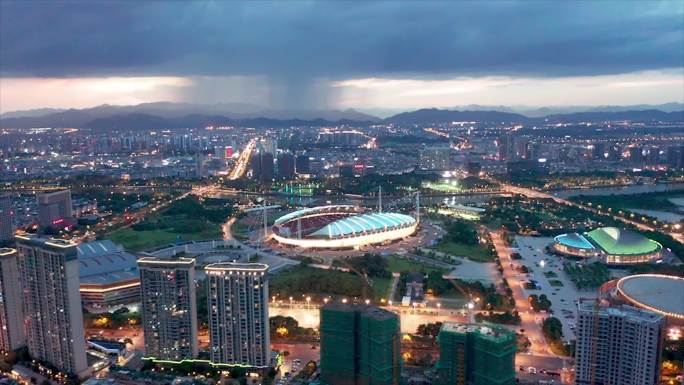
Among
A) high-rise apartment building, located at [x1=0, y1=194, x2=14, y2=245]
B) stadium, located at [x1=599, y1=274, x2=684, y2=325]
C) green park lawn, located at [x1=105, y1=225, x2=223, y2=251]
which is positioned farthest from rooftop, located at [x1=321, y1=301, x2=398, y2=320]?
high-rise apartment building, located at [x1=0, y1=194, x2=14, y2=245]

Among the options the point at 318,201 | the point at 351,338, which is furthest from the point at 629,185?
the point at 351,338

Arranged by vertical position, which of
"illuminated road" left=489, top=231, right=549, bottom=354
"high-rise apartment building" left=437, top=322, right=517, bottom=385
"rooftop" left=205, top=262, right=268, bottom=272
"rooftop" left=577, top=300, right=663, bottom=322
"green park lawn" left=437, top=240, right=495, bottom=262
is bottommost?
"illuminated road" left=489, top=231, right=549, bottom=354

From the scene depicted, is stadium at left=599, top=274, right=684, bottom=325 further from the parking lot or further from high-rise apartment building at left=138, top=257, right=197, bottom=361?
high-rise apartment building at left=138, top=257, right=197, bottom=361

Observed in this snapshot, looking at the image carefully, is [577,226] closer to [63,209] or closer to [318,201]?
[318,201]

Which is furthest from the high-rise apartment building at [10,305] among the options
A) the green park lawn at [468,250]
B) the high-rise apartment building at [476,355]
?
the green park lawn at [468,250]

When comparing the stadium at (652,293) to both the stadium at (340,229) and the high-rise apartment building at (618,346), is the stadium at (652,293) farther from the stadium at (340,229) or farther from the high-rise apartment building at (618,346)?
the stadium at (340,229)

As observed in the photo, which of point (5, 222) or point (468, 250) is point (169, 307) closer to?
point (468, 250)

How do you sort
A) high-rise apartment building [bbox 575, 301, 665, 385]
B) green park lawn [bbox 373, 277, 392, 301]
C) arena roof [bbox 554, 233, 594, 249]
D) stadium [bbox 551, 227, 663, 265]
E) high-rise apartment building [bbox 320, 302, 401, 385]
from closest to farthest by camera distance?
high-rise apartment building [bbox 575, 301, 665, 385]
high-rise apartment building [bbox 320, 302, 401, 385]
green park lawn [bbox 373, 277, 392, 301]
stadium [bbox 551, 227, 663, 265]
arena roof [bbox 554, 233, 594, 249]
